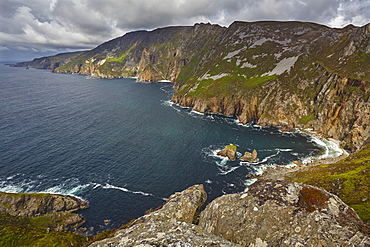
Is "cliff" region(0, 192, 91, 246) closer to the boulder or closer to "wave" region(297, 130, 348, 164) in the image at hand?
the boulder

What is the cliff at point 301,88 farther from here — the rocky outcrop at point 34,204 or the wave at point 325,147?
the rocky outcrop at point 34,204

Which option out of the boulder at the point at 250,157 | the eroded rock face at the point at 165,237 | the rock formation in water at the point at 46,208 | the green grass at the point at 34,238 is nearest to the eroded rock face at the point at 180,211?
the eroded rock face at the point at 165,237

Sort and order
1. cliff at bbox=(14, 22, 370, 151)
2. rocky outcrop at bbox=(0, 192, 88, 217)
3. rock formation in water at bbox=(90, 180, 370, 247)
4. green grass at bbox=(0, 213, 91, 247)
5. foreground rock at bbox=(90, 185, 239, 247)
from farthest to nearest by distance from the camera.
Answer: cliff at bbox=(14, 22, 370, 151) → rocky outcrop at bbox=(0, 192, 88, 217) → green grass at bbox=(0, 213, 91, 247) → foreground rock at bbox=(90, 185, 239, 247) → rock formation in water at bbox=(90, 180, 370, 247)

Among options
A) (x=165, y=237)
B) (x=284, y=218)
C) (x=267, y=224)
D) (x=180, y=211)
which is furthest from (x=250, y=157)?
(x=165, y=237)

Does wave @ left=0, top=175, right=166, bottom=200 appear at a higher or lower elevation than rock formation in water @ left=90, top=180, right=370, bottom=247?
lower

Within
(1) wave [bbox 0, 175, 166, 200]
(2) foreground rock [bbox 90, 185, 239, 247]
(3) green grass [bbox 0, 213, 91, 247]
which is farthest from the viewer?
(1) wave [bbox 0, 175, 166, 200]

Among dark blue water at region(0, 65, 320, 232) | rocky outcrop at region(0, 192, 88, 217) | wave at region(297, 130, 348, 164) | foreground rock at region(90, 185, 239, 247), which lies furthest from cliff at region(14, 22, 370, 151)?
rocky outcrop at region(0, 192, 88, 217)

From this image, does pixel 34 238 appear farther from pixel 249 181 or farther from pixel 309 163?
pixel 309 163
